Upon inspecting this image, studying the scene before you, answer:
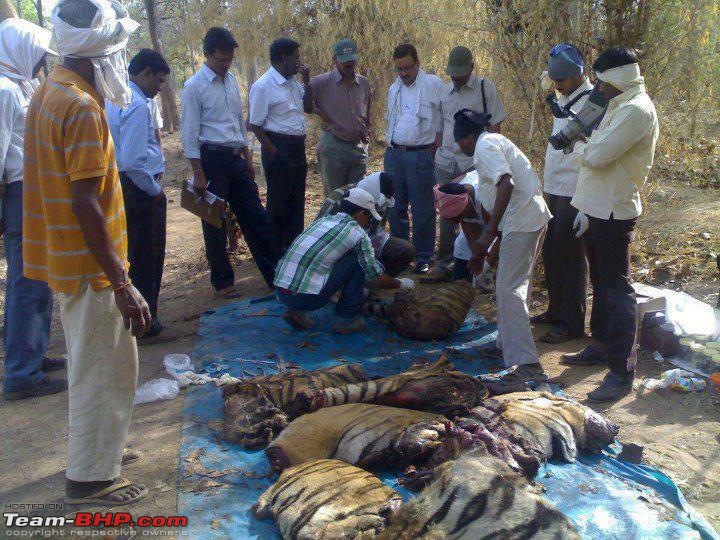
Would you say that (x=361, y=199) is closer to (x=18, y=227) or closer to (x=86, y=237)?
(x=18, y=227)

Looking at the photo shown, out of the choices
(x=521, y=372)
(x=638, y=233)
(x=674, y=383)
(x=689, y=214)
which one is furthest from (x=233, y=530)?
(x=689, y=214)

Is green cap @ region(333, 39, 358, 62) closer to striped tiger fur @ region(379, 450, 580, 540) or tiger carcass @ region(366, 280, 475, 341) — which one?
tiger carcass @ region(366, 280, 475, 341)

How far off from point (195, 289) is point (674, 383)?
421 centimetres

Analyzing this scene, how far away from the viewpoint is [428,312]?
16.2 ft

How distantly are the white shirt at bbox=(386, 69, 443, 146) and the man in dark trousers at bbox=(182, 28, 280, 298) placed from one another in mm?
1461

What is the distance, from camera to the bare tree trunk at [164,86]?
515 inches

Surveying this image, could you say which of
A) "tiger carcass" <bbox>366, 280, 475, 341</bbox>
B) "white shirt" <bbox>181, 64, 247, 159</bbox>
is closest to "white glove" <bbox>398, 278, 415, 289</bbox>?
"tiger carcass" <bbox>366, 280, 475, 341</bbox>

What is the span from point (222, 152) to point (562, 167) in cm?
275

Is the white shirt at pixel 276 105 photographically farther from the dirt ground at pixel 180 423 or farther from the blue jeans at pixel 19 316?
the blue jeans at pixel 19 316

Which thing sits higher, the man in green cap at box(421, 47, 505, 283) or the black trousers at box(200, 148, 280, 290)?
the man in green cap at box(421, 47, 505, 283)

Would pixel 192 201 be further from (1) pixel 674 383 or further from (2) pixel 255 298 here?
(1) pixel 674 383

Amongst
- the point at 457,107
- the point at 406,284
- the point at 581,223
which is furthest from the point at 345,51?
the point at 581,223

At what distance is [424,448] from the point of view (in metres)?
3.24

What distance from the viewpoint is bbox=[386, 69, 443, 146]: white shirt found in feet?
20.4
